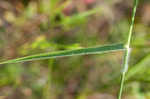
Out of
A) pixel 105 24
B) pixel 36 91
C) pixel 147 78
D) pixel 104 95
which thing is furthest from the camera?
pixel 105 24

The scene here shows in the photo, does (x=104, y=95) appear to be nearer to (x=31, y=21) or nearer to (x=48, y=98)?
(x=48, y=98)

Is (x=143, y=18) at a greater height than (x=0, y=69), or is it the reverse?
(x=143, y=18)

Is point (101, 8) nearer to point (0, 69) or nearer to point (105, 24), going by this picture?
point (105, 24)

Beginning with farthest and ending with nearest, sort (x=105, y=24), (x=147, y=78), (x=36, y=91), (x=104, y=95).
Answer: (x=105, y=24) → (x=104, y=95) → (x=36, y=91) → (x=147, y=78)

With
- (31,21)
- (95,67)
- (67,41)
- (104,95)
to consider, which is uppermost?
(31,21)

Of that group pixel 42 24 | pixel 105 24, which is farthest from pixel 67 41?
pixel 105 24

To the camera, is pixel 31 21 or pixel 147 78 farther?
pixel 31 21
